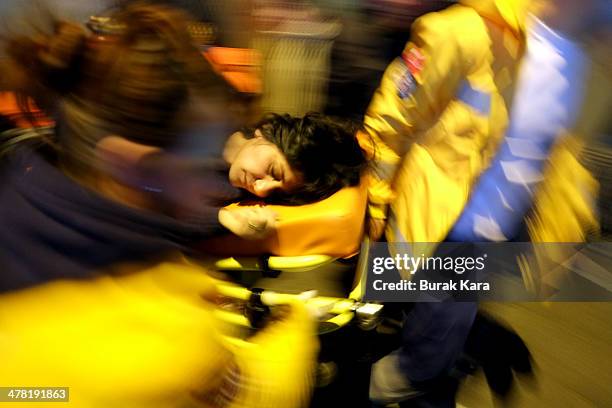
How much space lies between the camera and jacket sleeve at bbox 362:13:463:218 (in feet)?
4.62

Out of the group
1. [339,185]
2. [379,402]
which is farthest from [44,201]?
[379,402]

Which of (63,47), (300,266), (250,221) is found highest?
(63,47)

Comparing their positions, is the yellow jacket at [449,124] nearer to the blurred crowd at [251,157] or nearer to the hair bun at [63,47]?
the blurred crowd at [251,157]

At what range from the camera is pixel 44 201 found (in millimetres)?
990

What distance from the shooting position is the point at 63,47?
1059 mm

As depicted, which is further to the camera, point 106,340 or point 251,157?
point 251,157

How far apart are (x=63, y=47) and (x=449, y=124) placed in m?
0.97

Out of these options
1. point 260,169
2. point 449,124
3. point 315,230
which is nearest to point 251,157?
point 260,169

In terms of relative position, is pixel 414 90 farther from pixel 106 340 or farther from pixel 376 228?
pixel 106 340

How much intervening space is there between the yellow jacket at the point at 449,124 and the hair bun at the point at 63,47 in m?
0.76

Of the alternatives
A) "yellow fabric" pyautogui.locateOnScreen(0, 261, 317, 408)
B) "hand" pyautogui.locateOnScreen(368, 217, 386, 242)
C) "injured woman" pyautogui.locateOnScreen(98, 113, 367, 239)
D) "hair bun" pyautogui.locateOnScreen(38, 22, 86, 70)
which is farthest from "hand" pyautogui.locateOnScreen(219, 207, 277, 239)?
"hair bun" pyautogui.locateOnScreen(38, 22, 86, 70)

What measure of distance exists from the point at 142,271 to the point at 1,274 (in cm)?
26

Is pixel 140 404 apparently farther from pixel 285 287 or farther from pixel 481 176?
pixel 481 176

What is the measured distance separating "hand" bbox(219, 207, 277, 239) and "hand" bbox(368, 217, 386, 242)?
308 millimetres
